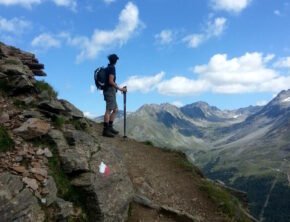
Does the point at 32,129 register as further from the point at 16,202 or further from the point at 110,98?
the point at 110,98

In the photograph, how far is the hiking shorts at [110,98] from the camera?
23.3m

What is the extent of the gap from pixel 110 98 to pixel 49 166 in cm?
915

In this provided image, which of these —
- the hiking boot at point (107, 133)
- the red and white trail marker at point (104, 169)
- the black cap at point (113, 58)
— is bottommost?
the red and white trail marker at point (104, 169)

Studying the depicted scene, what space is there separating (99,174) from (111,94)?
27.0 ft

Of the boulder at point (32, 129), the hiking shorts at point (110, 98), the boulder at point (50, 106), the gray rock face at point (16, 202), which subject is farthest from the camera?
the hiking shorts at point (110, 98)

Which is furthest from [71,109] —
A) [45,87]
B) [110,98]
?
[110,98]

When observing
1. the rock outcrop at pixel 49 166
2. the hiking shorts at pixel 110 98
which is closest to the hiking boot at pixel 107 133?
the hiking shorts at pixel 110 98

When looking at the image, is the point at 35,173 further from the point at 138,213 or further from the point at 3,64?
the point at 3,64

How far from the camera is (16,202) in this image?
1236cm

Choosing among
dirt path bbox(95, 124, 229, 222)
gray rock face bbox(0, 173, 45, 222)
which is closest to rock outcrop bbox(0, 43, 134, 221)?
gray rock face bbox(0, 173, 45, 222)

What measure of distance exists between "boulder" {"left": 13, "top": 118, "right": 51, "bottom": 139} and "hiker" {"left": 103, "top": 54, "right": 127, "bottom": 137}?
21.5 ft

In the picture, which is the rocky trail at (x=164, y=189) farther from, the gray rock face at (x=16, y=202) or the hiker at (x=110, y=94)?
the gray rock face at (x=16, y=202)

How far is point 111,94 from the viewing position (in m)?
23.5

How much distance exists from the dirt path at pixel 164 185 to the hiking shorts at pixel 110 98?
2.26 metres
